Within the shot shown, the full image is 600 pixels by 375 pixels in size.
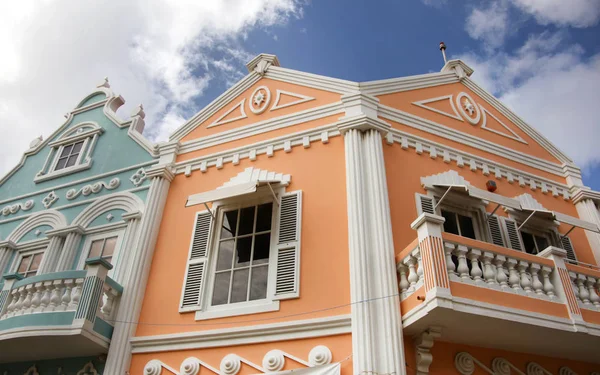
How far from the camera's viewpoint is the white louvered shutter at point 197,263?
826 centimetres

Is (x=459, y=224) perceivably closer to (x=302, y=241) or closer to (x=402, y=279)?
(x=402, y=279)

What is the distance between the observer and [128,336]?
819 cm

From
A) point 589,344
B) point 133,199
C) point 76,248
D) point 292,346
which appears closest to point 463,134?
point 589,344

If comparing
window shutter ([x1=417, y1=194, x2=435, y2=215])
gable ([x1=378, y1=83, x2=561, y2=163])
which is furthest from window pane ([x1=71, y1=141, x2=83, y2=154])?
window shutter ([x1=417, y1=194, x2=435, y2=215])

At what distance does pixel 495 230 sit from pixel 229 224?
4750 mm

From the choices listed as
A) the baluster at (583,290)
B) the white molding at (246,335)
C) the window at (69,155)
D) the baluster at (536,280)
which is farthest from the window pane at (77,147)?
the baluster at (583,290)

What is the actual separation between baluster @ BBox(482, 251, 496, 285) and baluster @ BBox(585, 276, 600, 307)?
175 cm

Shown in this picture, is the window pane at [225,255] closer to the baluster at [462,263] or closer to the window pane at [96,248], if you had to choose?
the window pane at [96,248]

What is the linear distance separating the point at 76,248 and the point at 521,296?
8429 millimetres

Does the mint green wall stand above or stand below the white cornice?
below

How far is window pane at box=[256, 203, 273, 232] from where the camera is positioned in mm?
8766

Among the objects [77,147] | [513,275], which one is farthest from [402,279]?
[77,147]

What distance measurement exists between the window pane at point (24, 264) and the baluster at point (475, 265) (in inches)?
359

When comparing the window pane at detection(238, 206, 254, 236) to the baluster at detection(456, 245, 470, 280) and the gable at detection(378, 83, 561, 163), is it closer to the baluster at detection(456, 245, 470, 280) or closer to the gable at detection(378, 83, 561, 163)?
the gable at detection(378, 83, 561, 163)
